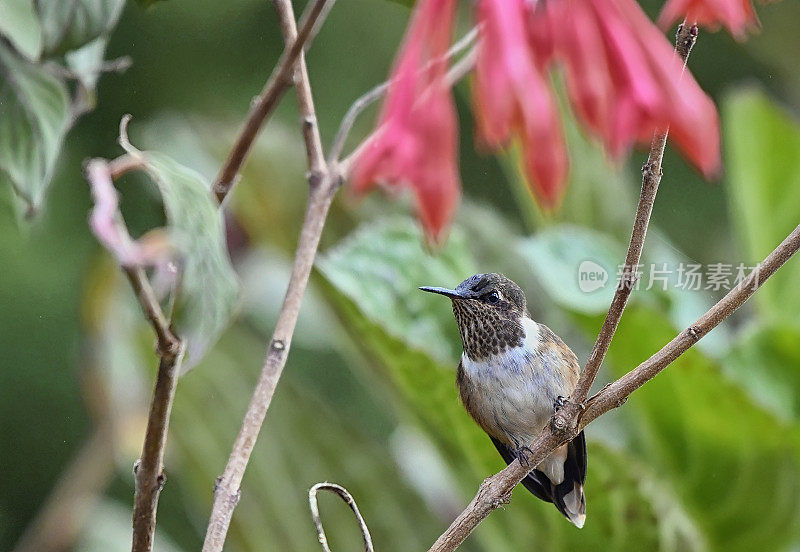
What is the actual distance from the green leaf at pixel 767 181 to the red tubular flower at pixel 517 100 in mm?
1367

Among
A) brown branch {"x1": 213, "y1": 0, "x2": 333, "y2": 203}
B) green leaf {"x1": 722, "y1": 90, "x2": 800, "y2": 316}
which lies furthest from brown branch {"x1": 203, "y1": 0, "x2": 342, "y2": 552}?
green leaf {"x1": 722, "y1": 90, "x2": 800, "y2": 316}

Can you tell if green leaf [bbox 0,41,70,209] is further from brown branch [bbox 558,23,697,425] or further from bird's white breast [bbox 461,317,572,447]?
bird's white breast [bbox 461,317,572,447]

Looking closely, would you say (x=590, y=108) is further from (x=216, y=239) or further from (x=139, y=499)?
(x=139, y=499)

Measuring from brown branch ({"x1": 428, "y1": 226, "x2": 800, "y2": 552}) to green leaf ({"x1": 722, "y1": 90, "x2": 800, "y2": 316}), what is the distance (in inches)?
45.1

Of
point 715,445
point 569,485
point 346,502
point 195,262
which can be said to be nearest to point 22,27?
point 195,262

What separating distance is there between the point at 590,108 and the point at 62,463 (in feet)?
7.00

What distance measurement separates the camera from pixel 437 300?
1.27 metres

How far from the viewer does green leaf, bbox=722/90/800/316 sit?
1.69 m

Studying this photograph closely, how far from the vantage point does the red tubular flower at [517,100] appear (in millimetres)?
379

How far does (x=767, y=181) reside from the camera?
1.73 meters

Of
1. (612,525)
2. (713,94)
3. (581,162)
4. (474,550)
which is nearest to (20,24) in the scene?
(612,525)

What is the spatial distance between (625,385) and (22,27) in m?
0.47

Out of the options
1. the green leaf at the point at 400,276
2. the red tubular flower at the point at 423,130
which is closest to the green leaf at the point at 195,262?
the red tubular flower at the point at 423,130

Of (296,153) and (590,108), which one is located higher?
(590,108)
